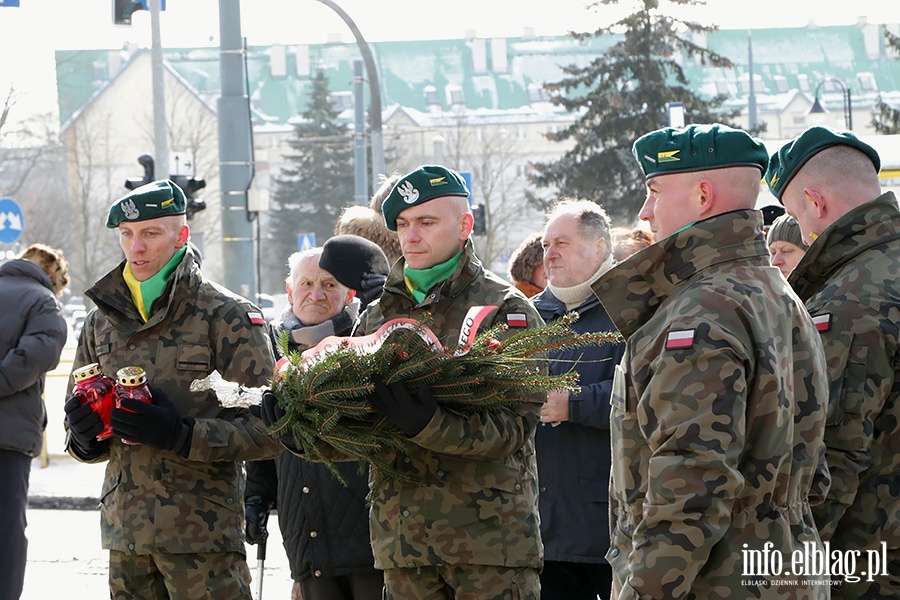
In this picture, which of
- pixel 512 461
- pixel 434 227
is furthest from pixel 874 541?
pixel 434 227

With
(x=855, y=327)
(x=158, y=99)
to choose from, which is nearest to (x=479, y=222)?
(x=158, y=99)

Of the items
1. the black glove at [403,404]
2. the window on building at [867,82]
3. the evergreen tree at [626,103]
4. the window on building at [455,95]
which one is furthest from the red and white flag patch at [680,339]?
the window on building at [867,82]

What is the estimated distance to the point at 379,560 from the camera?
4.40 m

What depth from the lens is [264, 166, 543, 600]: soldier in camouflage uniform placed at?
4258 millimetres

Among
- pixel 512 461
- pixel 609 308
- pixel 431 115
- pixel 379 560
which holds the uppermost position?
pixel 431 115

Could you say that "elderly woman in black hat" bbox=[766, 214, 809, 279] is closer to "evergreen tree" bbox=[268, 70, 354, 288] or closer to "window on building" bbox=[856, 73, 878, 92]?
"evergreen tree" bbox=[268, 70, 354, 288]

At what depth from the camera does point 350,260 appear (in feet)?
18.5

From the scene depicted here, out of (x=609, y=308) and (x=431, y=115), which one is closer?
(x=609, y=308)

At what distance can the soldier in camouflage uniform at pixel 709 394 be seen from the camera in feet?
9.93

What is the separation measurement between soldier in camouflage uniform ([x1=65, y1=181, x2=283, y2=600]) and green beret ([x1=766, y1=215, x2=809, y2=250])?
2502 millimetres

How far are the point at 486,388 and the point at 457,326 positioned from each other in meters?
0.47

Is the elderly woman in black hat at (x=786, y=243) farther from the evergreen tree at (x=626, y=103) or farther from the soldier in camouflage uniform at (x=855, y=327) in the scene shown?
the evergreen tree at (x=626, y=103)

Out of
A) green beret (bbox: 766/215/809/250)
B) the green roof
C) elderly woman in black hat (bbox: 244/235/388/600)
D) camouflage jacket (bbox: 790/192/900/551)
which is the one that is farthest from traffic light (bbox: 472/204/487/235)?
the green roof

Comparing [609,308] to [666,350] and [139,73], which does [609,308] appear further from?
[139,73]
